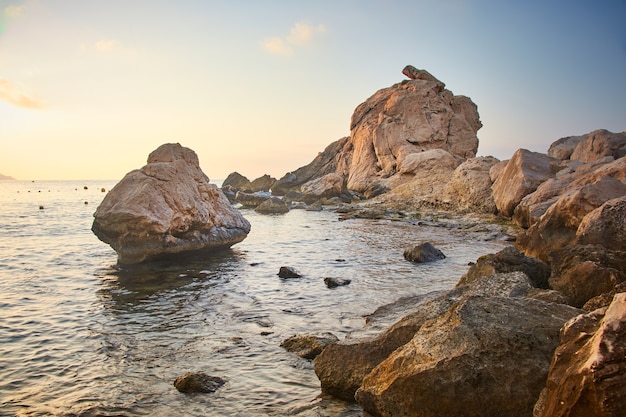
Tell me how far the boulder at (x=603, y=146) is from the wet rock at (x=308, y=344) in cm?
2958

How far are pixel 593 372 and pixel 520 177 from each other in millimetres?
24591

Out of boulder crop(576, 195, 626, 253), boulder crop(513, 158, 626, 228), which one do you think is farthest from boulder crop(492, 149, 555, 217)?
boulder crop(576, 195, 626, 253)

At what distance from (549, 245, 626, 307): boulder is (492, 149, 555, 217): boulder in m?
18.5

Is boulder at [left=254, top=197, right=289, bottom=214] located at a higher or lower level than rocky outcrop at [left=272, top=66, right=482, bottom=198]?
lower

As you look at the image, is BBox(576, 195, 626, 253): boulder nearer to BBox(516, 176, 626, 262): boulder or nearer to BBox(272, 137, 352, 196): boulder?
BBox(516, 176, 626, 262): boulder

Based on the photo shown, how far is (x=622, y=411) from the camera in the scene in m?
2.74

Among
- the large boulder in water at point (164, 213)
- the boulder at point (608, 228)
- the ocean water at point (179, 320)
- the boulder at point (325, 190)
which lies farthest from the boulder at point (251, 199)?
the boulder at point (608, 228)

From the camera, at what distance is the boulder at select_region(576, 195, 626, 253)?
31.3 ft

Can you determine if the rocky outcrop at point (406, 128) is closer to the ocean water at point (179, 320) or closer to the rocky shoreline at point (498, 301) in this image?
the rocky shoreline at point (498, 301)

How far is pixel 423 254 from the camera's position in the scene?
16.2 metres

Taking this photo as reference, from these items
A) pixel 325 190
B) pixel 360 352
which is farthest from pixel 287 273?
pixel 325 190

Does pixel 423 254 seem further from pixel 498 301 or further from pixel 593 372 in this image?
pixel 593 372

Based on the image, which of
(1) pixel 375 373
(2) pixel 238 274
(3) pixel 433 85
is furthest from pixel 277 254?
(3) pixel 433 85

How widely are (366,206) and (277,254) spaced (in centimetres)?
2394
